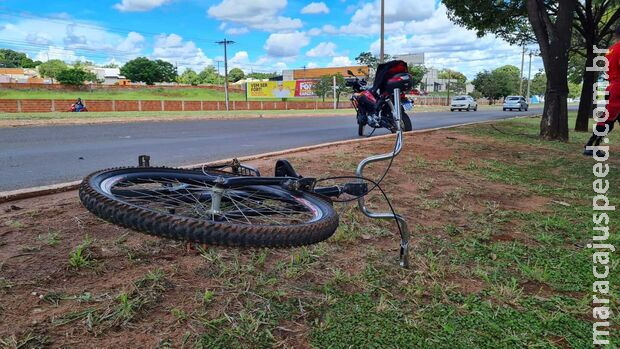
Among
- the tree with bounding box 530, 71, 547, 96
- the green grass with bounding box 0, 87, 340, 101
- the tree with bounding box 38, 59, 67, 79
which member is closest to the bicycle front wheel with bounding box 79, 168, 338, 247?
the green grass with bounding box 0, 87, 340, 101

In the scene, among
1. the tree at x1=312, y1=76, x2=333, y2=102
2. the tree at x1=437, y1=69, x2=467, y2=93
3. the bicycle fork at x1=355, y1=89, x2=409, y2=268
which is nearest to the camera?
the bicycle fork at x1=355, y1=89, x2=409, y2=268

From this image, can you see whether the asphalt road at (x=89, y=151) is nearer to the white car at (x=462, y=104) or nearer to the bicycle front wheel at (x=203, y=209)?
the bicycle front wheel at (x=203, y=209)

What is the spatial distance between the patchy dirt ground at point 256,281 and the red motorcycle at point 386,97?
87 centimetres

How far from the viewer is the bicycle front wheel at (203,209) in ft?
5.35

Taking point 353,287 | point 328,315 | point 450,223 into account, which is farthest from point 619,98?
point 328,315

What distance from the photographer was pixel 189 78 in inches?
4820

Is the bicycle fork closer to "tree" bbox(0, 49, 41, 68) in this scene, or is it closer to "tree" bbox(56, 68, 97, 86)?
"tree" bbox(56, 68, 97, 86)

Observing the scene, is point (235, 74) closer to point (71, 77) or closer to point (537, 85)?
point (71, 77)

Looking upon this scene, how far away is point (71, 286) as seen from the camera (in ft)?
7.45

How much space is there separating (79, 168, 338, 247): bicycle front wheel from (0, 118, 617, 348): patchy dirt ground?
17.2 inches

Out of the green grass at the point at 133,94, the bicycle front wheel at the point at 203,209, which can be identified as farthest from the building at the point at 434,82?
the bicycle front wheel at the point at 203,209

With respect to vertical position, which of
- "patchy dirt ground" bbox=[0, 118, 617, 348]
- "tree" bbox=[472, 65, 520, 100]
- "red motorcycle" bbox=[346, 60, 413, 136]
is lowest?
"patchy dirt ground" bbox=[0, 118, 617, 348]

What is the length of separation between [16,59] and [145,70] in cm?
5559

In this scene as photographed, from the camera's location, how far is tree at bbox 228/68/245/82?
131225 mm
